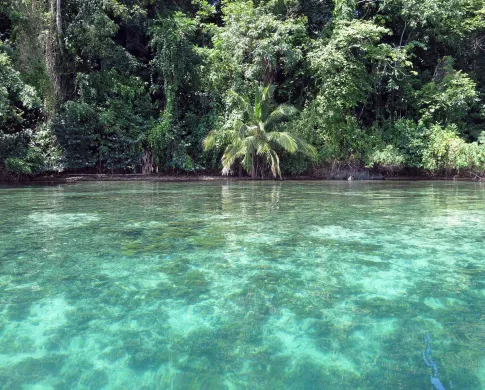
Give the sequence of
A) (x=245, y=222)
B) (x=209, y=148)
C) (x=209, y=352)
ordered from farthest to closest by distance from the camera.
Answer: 1. (x=209, y=148)
2. (x=245, y=222)
3. (x=209, y=352)

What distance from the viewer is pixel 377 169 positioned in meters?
16.8

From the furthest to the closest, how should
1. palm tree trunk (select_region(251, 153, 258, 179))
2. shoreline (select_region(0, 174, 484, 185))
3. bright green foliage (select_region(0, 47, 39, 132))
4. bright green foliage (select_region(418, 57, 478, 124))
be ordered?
bright green foliage (select_region(418, 57, 478, 124)) < palm tree trunk (select_region(251, 153, 258, 179)) < shoreline (select_region(0, 174, 484, 185)) < bright green foliage (select_region(0, 47, 39, 132))

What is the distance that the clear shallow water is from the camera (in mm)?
1856

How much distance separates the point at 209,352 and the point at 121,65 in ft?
55.2

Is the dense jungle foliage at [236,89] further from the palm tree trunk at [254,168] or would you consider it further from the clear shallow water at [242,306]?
the clear shallow water at [242,306]

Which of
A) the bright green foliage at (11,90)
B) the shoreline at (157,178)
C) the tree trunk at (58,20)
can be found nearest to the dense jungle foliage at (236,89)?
the tree trunk at (58,20)

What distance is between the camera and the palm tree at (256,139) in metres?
14.5

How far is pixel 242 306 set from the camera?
263cm

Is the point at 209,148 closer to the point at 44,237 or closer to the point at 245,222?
the point at 245,222

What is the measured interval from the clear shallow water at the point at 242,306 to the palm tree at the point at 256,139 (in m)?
9.33

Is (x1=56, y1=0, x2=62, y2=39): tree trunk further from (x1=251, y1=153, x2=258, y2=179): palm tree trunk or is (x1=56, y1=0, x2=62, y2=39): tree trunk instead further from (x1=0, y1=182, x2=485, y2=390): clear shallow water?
(x1=0, y1=182, x2=485, y2=390): clear shallow water

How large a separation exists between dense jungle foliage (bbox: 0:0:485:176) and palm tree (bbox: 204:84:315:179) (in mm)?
78

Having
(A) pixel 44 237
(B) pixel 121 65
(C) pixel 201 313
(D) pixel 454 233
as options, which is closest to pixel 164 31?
(B) pixel 121 65

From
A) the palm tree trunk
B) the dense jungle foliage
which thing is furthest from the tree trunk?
the palm tree trunk
